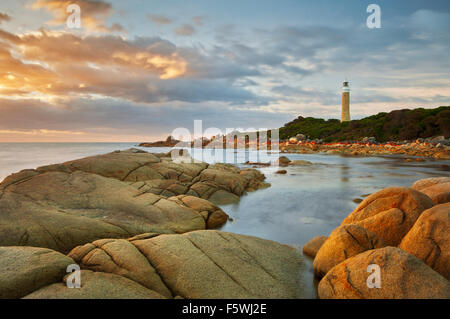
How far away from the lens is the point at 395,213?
5.65 metres

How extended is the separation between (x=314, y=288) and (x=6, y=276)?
4.87 meters

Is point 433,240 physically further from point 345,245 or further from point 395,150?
point 395,150

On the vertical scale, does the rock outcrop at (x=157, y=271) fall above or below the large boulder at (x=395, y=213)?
below

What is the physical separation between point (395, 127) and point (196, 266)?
72.1 meters

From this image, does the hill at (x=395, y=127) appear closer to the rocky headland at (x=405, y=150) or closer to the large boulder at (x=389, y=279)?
the rocky headland at (x=405, y=150)

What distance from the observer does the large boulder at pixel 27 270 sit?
3.78m

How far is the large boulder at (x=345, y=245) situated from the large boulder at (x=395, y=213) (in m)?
0.56

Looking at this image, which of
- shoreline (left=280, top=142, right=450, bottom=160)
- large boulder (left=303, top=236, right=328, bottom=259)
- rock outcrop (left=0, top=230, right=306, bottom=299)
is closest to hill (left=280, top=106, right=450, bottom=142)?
shoreline (left=280, top=142, right=450, bottom=160)

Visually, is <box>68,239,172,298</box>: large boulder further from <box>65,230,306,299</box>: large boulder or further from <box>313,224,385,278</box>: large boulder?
<box>313,224,385,278</box>: large boulder

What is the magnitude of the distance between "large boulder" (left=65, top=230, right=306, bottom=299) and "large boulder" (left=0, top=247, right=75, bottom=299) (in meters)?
0.37

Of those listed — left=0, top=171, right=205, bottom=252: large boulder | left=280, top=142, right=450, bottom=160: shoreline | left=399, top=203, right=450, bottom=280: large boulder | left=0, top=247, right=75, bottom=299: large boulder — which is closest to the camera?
left=0, top=247, right=75, bottom=299: large boulder

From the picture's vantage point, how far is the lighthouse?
86188 mm

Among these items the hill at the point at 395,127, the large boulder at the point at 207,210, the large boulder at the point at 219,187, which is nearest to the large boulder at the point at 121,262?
the large boulder at the point at 207,210

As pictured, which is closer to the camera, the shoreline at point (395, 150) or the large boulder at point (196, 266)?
the large boulder at point (196, 266)
